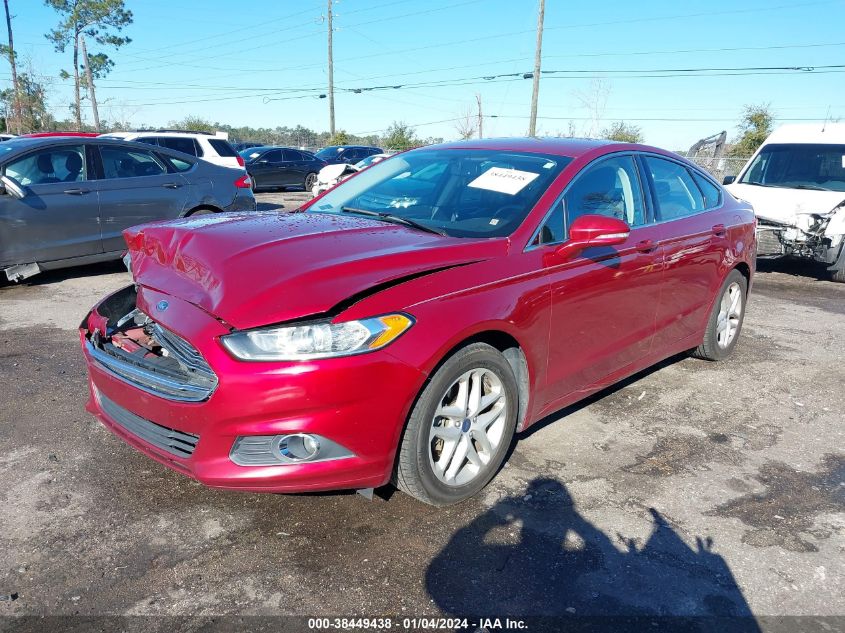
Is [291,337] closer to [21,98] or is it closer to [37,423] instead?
[37,423]

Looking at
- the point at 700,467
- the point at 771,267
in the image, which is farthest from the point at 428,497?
the point at 771,267

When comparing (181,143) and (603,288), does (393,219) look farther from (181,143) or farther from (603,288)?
(181,143)

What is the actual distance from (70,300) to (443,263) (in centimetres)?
522

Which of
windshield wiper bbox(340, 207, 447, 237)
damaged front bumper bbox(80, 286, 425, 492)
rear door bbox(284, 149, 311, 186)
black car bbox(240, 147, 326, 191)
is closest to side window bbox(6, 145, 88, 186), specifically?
windshield wiper bbox(340, 207, 447, 237)

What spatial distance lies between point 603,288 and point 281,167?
1900cm

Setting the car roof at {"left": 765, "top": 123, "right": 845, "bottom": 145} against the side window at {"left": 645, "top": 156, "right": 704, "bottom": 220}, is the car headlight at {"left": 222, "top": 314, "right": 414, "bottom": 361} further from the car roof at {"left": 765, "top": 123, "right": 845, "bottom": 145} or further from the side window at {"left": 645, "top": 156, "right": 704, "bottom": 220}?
the car roof at {"left": 765, "top": 123, "right": 845, "bottom": 145}

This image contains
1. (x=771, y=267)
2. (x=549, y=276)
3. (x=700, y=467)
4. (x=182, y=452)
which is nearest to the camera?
(x=182, y=452)

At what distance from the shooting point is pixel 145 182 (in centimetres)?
770

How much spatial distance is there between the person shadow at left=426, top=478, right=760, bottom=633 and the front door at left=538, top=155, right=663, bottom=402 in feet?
2.69

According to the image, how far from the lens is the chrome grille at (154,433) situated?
2.61 meters

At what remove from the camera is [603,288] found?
3557 millimetres

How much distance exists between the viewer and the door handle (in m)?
3.82

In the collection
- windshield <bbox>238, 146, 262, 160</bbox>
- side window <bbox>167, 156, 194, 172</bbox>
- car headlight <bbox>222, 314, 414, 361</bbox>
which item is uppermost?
side window <bbox>167, 156, 194, 172</bbox>

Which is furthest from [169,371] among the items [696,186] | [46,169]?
[46,169]
